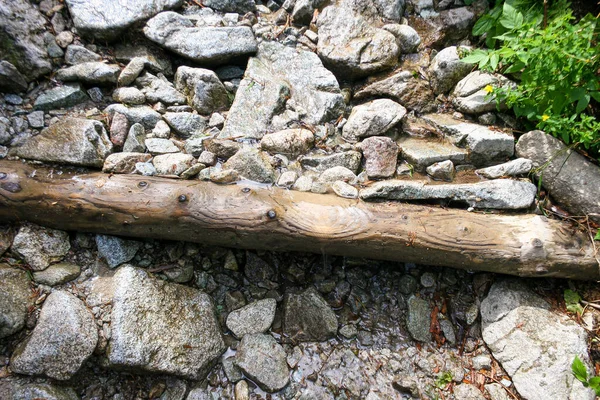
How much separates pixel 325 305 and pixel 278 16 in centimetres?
325

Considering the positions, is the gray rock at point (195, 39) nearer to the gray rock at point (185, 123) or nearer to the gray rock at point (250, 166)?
the gray rock at point (185, 123)

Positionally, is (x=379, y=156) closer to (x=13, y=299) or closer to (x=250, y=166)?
(x=250, y=166)

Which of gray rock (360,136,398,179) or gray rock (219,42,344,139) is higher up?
gray rock (219,42,344,139)

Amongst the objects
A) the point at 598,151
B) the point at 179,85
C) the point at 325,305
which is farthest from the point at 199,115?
the point at 598,151

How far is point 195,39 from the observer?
3.68 meters

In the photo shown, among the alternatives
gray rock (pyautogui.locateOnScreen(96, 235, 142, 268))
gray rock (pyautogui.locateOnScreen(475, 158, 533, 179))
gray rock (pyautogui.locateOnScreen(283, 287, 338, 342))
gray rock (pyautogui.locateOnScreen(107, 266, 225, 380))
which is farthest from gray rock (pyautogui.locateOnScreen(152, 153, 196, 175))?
gray rock (pyautogui.locateOnScreen(475, 158, 533, 179))

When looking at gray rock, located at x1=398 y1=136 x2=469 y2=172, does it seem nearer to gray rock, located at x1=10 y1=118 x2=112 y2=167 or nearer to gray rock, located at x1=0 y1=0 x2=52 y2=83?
gray rock, located at x1=10 y1=118 x2=112 y2=167

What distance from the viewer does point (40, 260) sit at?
9.22 ft

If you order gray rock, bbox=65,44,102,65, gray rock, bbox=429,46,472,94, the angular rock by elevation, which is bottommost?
gray rock, bbox=429,46,472,94

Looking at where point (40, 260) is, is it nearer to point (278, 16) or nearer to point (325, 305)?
point (325, 305)

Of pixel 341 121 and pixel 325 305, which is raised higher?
pixel 341 121

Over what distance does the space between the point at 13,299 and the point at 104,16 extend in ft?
8.82

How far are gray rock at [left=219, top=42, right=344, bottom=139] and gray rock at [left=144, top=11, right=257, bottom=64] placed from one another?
26 cm

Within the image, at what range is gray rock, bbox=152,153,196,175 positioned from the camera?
3091mm
